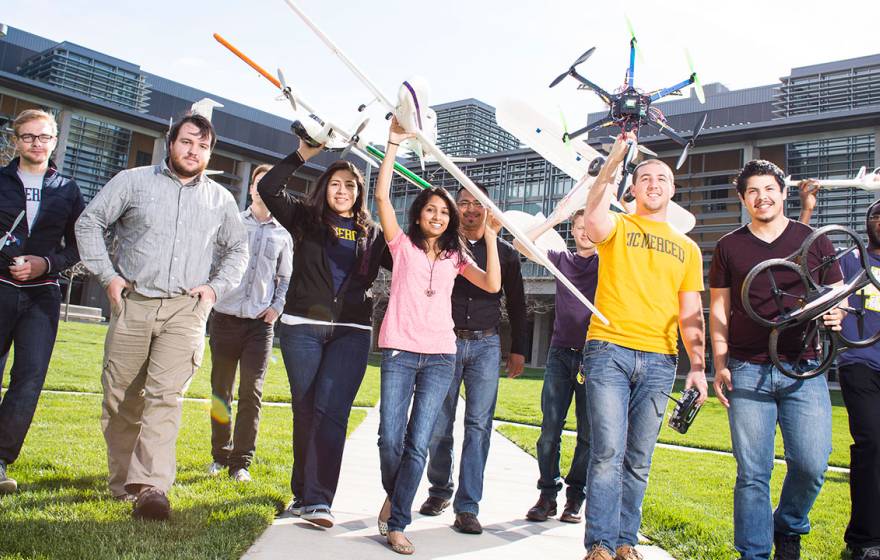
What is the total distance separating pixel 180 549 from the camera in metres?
3.06

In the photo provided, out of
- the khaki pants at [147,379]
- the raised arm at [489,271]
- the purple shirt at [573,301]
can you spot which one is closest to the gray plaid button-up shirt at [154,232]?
the khaki pants at [147,379]

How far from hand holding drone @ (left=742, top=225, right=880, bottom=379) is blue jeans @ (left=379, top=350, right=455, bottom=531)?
170cm

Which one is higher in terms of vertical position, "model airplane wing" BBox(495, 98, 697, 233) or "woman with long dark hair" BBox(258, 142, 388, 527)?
"model airplane wing" BBox(495, 98, 697, 233)

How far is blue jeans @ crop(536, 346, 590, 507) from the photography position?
4793mm

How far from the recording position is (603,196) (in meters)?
3.65

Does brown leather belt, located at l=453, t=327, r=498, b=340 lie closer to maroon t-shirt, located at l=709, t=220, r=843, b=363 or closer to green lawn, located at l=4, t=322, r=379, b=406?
maroon t-shirt, located at l=709, t=220, r=843, b=363

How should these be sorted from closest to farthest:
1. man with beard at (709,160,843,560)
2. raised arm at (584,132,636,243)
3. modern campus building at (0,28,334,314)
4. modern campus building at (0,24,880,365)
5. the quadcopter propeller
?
raised arm at (584,132,636,243) < man with beard at (709,160,843,560) < the quadcopter propeller < modern campus building at (0,24,880,365) < modern campus building at (0,28,334,314)

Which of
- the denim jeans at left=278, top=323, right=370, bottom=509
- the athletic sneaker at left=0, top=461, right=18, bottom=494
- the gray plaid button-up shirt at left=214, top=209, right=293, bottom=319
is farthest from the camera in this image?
the gray plaid button-up shirt at left=214, top=209, right=293, bottom=319

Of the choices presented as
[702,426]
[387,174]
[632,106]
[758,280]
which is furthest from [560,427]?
[702,426]

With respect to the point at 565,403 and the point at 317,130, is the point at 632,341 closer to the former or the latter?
the point at 565,403

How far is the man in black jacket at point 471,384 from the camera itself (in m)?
4.33

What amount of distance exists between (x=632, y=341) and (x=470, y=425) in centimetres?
124

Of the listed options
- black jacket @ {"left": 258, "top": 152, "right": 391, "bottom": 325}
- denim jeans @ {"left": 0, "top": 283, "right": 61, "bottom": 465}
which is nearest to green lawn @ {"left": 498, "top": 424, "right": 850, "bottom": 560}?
black jacket @ {"left": 258, "top": 152, "right": 391, "bottom": 325}

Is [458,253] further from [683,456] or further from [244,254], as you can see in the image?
[683,456]
